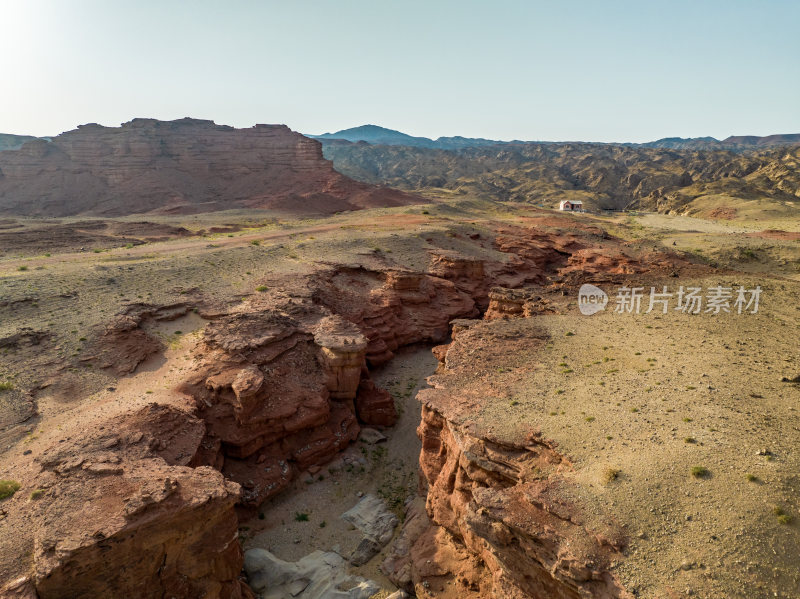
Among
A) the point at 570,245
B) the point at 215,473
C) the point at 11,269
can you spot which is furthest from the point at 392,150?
the point at 215,473

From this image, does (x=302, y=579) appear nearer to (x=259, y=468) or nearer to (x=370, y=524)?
(x=370, y=524)

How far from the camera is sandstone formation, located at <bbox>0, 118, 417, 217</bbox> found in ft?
241

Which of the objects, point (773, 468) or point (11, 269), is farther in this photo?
point (11, 269)

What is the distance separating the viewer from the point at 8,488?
1222 centimetres

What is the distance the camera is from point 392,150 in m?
196

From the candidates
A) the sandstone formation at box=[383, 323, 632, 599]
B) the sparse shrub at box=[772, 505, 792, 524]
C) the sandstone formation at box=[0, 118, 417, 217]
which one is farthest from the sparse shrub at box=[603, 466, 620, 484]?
the sandstone formation at box=[0, 118, 417, 217]

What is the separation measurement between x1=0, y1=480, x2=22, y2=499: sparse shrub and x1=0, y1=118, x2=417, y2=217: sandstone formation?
5958 centimetres

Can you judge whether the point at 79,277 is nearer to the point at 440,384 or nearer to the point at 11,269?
the point at 11,269

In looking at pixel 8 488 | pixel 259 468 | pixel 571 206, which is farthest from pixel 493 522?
pixel 571 206

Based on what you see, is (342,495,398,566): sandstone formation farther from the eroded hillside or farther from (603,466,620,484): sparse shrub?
the eroded hillside

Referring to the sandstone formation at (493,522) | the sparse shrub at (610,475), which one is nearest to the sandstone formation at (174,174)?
the sandstone formation at (493,522)

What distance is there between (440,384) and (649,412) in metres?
6.78

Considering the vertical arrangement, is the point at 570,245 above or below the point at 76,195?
below

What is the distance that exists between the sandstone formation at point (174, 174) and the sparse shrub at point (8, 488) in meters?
59.6
